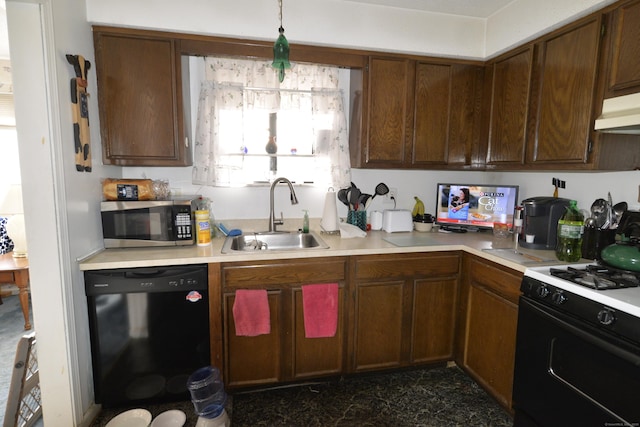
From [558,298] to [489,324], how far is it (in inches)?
22.3

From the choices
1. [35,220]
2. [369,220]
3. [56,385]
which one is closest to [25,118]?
[35,220]

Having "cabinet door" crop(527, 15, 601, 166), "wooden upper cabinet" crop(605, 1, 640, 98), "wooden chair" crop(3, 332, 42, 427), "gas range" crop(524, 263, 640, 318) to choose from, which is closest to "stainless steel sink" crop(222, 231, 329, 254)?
"wooden chair" crop(3, 332, 42, 427)

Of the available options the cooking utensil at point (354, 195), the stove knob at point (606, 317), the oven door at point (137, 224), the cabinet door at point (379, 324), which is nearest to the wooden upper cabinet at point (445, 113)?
the cooking utensil at point (354, 195)

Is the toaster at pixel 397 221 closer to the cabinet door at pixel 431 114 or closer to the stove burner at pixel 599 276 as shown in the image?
the cabinet door at pixel 431 114

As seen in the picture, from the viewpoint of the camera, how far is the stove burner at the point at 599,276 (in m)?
1.33

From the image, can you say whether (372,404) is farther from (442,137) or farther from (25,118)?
(25,118)

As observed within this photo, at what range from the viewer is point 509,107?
216cm

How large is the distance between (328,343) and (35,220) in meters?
1.64

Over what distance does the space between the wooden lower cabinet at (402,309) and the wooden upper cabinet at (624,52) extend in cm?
117

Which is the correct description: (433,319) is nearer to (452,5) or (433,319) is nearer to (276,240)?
(276,240)

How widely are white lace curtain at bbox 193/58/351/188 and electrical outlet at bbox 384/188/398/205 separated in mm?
413

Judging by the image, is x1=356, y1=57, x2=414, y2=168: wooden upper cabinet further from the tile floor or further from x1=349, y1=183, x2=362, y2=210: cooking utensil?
the tile floor

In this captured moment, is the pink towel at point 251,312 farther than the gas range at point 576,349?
Yes

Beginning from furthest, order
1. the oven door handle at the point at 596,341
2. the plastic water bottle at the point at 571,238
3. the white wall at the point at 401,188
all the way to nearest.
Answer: the white wall at the point at 401,188
the plastic water bottle at the point at 571,238
the oven door handle at the point at 596,341
